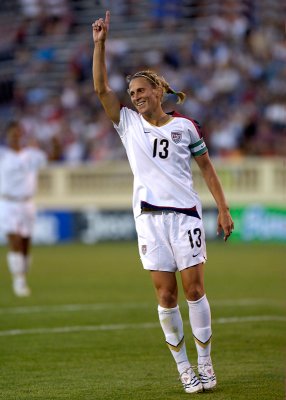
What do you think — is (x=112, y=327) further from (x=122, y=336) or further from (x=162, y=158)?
(x=162, y=158)

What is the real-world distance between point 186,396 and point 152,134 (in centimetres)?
198

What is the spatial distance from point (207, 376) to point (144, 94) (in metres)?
2.19

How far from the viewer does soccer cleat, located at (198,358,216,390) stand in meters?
7.98

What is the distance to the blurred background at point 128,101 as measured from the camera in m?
27.3

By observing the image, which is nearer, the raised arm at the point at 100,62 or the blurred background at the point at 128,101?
the raised arm at the point at 100,62

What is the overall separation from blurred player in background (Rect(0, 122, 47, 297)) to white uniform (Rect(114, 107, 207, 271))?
870 centimetres

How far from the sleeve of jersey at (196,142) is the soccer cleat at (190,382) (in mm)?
1673

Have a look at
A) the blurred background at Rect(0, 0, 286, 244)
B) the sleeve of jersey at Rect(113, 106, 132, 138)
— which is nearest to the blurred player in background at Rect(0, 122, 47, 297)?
the sleeve of jersey at Rect(113, 106, 132, 138)

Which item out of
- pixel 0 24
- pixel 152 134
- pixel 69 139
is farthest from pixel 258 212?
pixel 152 134

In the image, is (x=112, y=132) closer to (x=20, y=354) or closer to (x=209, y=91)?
(x=209, y=91)

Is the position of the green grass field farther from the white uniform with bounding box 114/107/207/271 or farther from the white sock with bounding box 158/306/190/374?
the white uniform with bounding box 114/107/207/271

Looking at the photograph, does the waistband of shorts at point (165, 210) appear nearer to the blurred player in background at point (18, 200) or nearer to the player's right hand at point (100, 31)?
the player's right hand at point (100, 31)

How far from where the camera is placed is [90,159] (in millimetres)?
29422

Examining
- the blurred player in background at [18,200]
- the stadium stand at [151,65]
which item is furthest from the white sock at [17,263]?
the stadium stand at [151,65]
